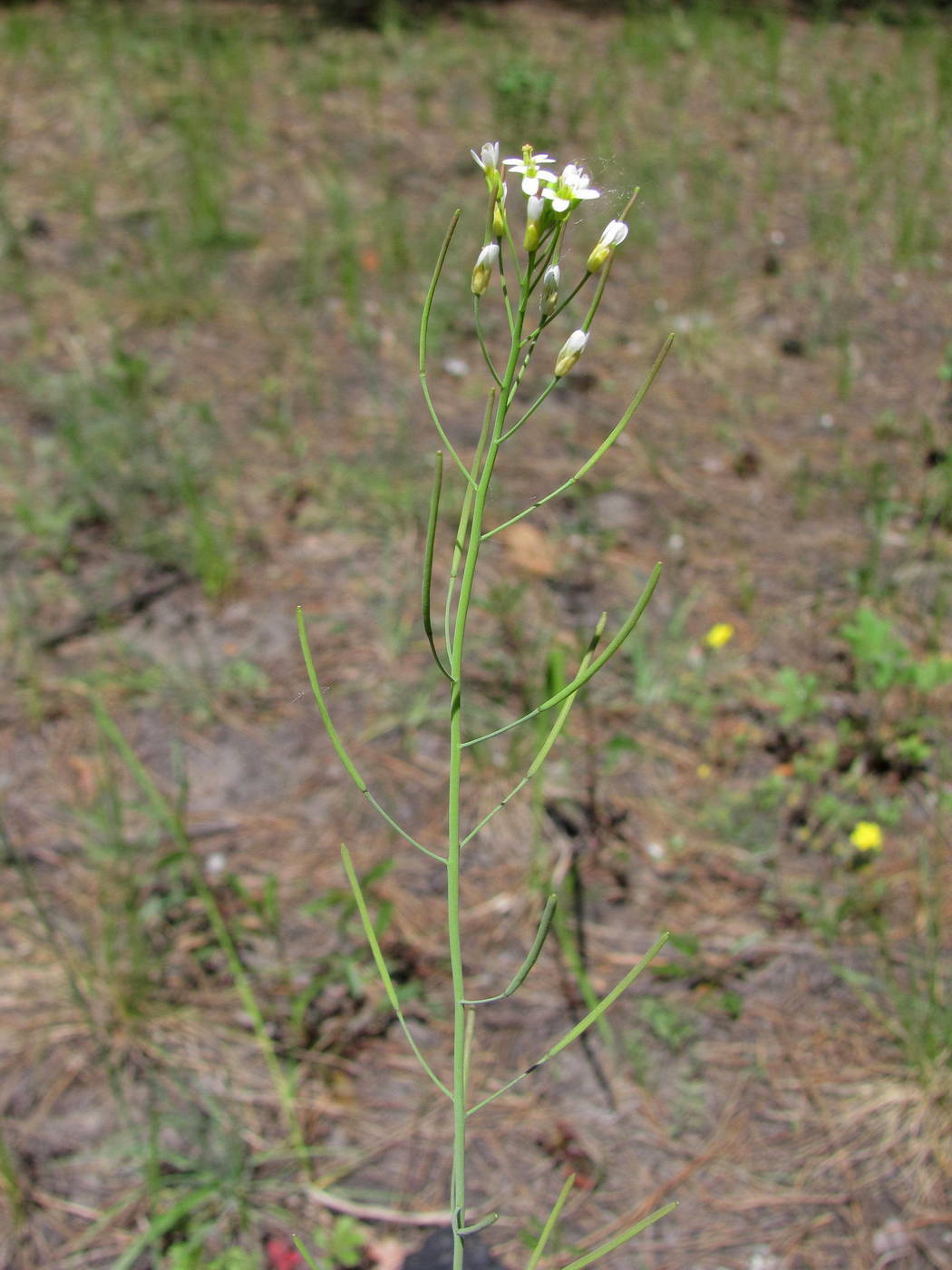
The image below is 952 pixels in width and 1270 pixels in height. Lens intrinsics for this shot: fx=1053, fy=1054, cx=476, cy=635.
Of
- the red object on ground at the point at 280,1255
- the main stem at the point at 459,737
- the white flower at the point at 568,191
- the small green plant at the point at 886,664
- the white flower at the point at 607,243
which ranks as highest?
the white flower at the point at 568,191

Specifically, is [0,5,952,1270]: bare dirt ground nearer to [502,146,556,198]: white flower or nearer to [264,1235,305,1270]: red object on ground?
[264,1235,305,1270]: red object on ground

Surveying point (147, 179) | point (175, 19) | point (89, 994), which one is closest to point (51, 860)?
point (89, 994)

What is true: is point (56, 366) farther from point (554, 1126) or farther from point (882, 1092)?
point (882, 1092)

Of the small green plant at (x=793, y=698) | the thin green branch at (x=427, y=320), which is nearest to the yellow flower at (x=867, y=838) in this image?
the small green plant at (x=793, y=698)

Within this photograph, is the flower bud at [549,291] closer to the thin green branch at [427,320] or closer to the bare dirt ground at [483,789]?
the thin green branch at [427,320]

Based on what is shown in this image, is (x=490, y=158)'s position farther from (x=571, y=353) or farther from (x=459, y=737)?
(x=459, y=737)
